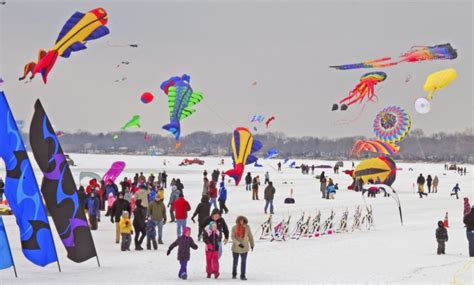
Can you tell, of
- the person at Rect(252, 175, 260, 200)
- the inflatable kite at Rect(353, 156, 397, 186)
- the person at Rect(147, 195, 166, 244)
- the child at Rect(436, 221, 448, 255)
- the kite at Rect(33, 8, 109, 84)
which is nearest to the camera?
the child at Rect(436, 221, 448, 255)

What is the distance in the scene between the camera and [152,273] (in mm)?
12859

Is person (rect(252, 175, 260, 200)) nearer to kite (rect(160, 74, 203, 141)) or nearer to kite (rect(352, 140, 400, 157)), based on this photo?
kite (rect(160, 74, 203, 141))

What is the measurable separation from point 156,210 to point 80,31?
10.5m

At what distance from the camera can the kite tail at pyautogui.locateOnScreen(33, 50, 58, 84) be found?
26.0m

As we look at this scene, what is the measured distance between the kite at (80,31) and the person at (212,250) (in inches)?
528

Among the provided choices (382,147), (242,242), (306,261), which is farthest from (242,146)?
(242,242)

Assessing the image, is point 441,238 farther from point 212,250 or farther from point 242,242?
point 212,250

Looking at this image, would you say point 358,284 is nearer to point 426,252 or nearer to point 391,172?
point 426,252

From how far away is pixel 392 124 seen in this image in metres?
46.4

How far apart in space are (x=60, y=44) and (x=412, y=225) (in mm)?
13179

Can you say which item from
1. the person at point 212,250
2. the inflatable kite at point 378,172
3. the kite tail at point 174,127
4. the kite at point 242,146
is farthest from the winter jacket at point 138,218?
the kite tail at point 174,127

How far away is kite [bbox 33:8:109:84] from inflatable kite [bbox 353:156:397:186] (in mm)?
19533

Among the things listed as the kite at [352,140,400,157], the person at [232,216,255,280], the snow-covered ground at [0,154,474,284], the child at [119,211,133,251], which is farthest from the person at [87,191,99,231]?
the kite at [352,140,400,157]

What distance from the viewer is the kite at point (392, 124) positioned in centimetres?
4584
